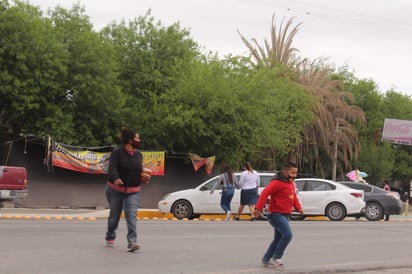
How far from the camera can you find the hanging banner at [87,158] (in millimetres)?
24133

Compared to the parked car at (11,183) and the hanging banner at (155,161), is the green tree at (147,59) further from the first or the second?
the parked car at (11,183)

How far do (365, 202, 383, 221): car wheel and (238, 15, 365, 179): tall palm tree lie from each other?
1382 centimetres

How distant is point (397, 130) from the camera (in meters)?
48.5

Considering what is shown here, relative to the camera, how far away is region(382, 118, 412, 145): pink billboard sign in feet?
159

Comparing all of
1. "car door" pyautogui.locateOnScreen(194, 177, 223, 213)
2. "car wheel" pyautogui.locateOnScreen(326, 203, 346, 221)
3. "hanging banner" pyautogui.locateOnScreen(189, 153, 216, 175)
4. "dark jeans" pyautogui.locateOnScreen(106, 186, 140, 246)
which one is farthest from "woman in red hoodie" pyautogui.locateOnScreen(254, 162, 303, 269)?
"hanging banner" pyautogui.locateOnScreen(189, 153, 216, 175)

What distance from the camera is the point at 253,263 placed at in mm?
9492

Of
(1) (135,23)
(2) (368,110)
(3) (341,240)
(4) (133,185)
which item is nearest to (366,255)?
(3) (341,240)

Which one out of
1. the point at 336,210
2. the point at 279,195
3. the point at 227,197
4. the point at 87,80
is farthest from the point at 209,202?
the point at 279,195

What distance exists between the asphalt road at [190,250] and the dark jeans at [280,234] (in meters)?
0.28

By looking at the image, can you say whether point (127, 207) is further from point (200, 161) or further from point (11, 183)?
point (200, 161)

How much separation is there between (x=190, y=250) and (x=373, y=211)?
13.9 meters

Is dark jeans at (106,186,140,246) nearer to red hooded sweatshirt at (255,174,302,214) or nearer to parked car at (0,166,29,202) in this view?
red hooded sweatshirt at (255,174,302,214)

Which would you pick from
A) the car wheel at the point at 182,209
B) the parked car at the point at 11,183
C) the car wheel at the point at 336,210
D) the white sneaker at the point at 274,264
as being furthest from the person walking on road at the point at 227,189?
the white sneaker at the point at 274,264

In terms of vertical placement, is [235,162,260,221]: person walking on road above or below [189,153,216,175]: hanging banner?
below
